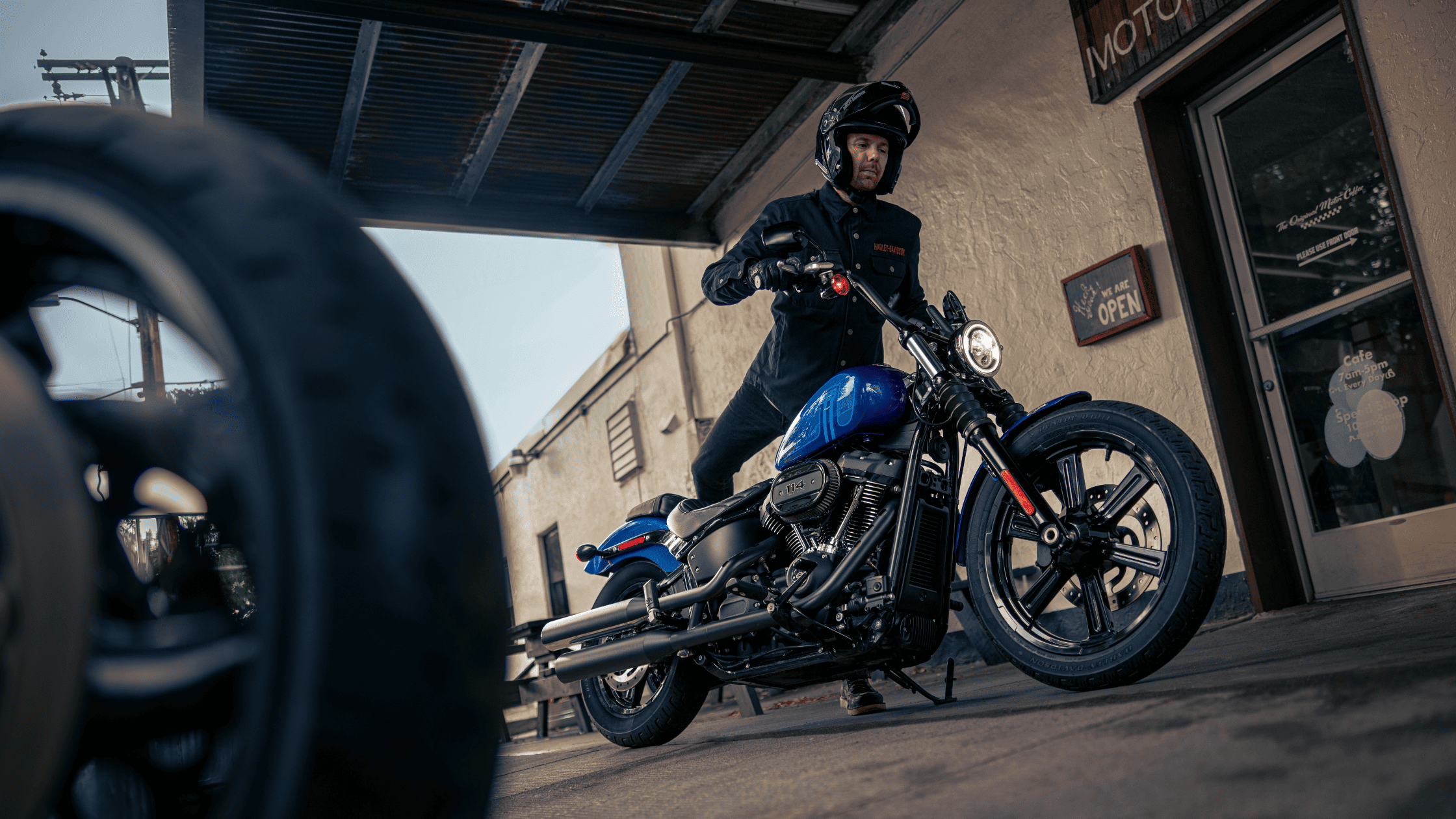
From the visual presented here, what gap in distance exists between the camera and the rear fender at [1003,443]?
7.22 feet

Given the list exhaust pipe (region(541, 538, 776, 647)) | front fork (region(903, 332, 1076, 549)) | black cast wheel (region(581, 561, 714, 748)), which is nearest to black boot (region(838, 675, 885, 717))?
black cast wheel (region(581, 561, 714, 748))

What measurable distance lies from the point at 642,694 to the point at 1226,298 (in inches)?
130

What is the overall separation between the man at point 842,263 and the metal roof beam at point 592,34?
9.49 feet

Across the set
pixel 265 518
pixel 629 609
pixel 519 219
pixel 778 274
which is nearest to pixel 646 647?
pixel 629 609

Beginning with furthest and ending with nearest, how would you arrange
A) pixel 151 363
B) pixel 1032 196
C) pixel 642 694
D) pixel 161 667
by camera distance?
pixel 1032 196, pixel 642 694, pixel 151 363, pixel 161 667

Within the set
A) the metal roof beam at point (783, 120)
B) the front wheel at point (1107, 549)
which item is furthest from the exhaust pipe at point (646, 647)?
the metal roof beam at point (783, 120)

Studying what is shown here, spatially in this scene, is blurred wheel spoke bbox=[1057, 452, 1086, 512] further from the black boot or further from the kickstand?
the black boot

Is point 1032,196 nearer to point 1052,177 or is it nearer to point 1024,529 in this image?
point 1052,177

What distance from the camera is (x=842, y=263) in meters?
2.98

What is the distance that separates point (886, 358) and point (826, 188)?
3.28m

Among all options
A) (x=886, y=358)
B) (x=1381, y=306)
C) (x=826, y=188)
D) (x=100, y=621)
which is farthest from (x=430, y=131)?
(x=100, y=621)

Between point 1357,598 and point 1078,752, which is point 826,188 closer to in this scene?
point 1078,752

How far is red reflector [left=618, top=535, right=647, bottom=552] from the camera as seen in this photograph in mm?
3496

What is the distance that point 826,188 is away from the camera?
3.23 metres
